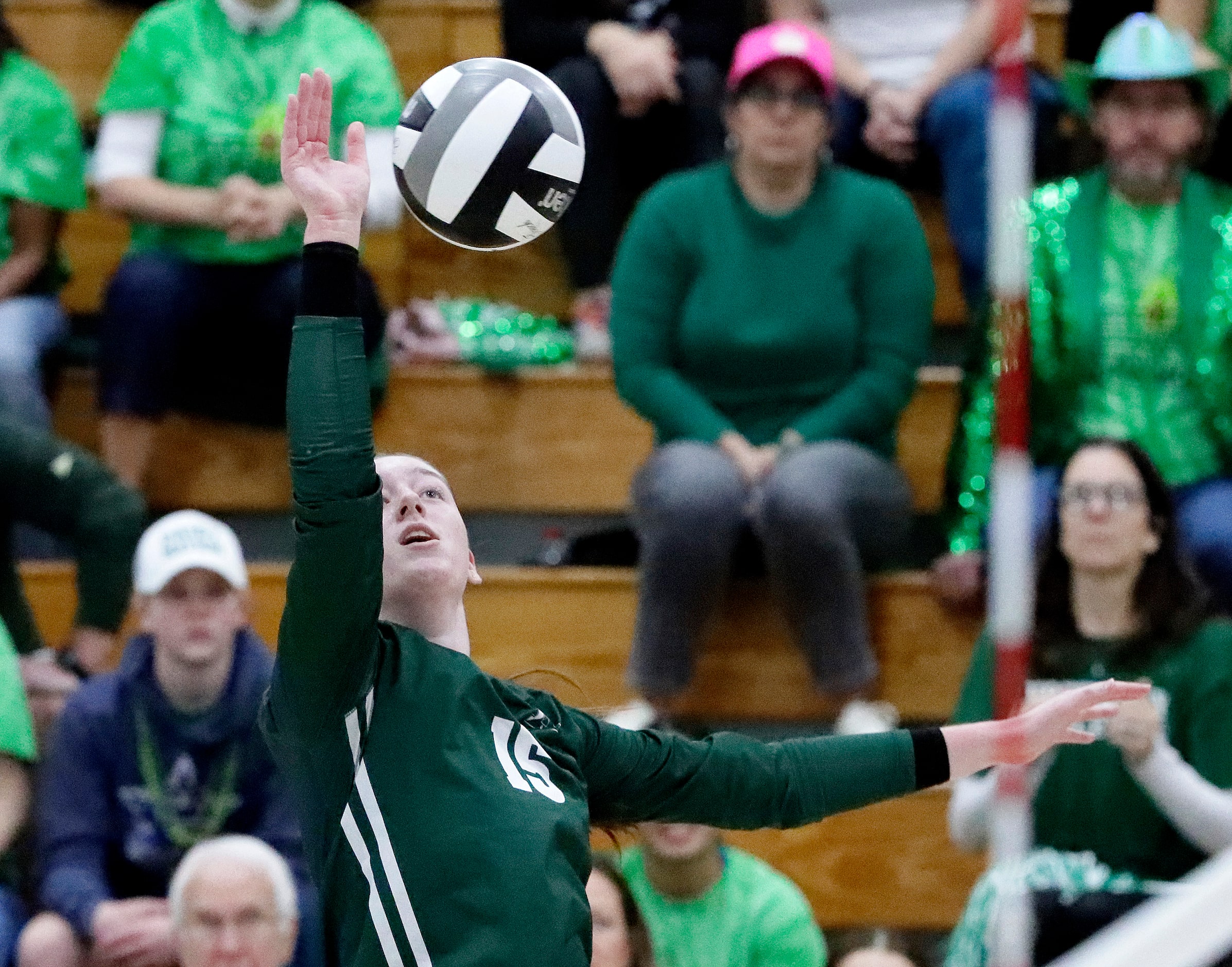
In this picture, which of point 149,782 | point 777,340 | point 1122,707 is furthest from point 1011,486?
point 149,782

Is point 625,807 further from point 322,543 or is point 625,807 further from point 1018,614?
point 1018,614

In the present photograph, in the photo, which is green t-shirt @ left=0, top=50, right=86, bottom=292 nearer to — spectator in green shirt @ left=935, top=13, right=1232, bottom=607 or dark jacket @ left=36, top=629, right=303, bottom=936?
dark jacket @ left=36, top=629, right=303, bottom=936

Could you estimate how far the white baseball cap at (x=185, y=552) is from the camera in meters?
3.97

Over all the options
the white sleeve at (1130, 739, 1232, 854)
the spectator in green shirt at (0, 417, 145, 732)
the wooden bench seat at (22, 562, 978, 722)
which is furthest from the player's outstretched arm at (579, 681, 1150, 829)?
the spectator in green shirt at (0, 417, 145, 732)

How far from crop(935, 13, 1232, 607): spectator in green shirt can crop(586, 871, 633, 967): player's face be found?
113 centimetres

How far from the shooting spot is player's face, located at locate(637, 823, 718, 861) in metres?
3.66

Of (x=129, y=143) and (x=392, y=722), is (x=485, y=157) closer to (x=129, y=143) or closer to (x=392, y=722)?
(x=392, y=722)

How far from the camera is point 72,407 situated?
4809 mm

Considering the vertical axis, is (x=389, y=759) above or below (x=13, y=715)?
above

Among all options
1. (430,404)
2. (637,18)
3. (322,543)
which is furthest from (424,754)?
(637,18)

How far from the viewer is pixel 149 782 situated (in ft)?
12.7

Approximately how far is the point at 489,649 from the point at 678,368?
0.73 meters

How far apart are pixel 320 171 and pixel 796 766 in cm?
90

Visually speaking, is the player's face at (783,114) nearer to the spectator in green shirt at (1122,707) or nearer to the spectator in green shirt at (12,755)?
the spectator in green shirt at (1122,707)
